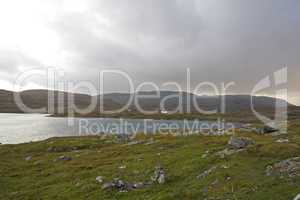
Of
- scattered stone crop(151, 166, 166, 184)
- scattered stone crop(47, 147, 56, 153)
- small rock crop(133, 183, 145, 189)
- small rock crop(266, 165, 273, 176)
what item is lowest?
scattered stone crop(47, 147, 56, 153)

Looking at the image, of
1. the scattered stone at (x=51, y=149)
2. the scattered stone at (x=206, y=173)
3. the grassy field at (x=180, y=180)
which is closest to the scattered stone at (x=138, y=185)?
the grassy field at (x=180, y=180)

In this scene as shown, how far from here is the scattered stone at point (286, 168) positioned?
2770 cm

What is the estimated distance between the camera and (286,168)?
29422 millimetres

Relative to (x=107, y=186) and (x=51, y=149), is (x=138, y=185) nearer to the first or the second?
(x=107, y=186)

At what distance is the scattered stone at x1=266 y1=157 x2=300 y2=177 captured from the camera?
27.7 m

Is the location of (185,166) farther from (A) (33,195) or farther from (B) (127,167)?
(A) (33,195)

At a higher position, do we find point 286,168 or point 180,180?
point 286,168

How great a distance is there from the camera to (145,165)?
1578 inches

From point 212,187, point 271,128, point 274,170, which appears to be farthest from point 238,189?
point 271,128

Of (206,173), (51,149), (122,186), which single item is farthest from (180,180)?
(51,149)

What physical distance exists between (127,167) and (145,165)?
290cm

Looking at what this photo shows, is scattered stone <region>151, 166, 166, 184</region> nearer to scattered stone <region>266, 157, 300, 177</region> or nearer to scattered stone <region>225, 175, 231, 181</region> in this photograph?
scattered stone <region>225, 175, 231, 181</region>

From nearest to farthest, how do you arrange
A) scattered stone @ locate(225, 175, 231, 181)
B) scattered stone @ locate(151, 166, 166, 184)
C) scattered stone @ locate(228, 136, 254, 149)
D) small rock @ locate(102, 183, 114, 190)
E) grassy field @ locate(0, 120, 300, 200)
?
grassy field @ locate(0, 120, 300, 200) → scattered stone @ locate(225, 175, 231, 181) → small rock @ locate(102, 183, 114, 190) → scattered stone @ locate(151, 166, 166, 184) → scattered stone @ locate(228, 136, 254, 149)

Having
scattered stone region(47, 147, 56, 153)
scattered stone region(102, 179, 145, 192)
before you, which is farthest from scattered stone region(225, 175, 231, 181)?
scattered stone region(47, 147, 56, 153)
